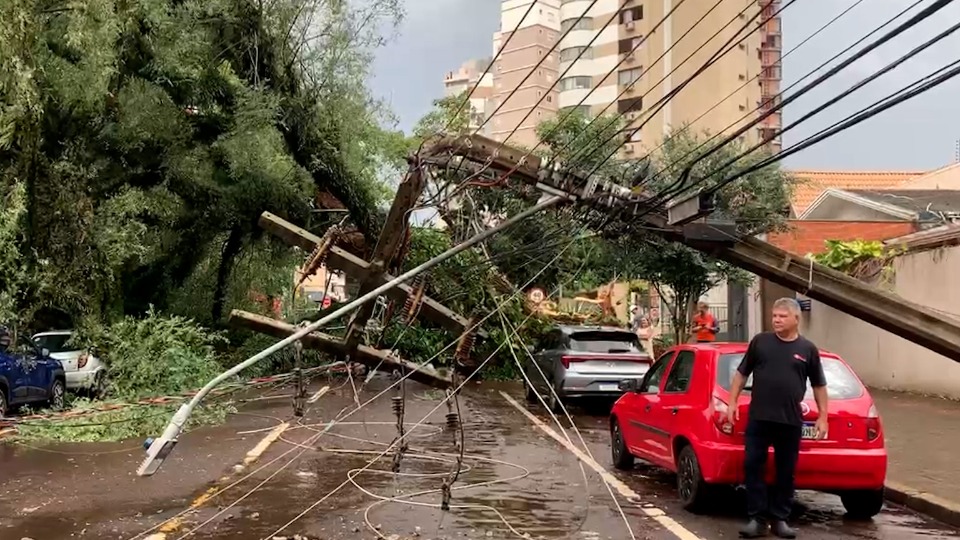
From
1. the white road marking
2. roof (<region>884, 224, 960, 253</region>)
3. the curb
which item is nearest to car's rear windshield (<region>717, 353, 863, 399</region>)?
the white road marking

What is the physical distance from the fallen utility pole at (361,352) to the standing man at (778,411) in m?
3.42

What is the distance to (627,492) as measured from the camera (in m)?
9.98

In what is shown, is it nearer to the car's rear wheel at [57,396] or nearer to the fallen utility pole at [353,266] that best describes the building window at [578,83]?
the car's rear wheel at [57,396]

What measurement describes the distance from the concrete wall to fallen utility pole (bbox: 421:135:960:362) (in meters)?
7.63

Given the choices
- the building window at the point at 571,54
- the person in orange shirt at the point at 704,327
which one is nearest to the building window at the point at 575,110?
the building window at the point at 571,54

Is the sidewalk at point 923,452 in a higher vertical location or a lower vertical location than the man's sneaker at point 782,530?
higher

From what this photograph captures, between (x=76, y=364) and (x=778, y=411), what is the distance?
1713cm

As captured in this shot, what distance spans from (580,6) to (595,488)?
60865 mm

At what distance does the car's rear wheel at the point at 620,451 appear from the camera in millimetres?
11461

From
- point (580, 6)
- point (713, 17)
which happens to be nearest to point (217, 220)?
point (713, 17)

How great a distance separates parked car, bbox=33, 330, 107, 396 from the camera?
1992 cm

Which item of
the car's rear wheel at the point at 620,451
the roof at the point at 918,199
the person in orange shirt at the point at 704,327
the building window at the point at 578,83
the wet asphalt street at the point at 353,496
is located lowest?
the wet asphalt street at the point at 353,496

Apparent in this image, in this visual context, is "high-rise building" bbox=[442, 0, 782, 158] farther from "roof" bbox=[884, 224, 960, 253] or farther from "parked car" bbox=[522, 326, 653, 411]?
"parked car" bbox=[522, 326, 653, 411]

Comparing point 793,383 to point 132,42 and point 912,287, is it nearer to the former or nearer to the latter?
point 912,287
